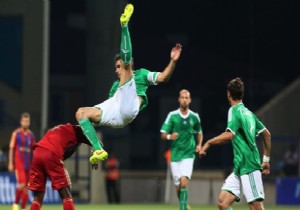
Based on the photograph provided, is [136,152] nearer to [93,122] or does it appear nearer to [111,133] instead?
[111,133]

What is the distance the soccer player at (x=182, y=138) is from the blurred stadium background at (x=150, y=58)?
38.5ft

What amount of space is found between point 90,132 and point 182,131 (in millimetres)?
7783

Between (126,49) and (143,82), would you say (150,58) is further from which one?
(126,49)

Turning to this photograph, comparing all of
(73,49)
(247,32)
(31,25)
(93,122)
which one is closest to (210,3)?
(247,32)

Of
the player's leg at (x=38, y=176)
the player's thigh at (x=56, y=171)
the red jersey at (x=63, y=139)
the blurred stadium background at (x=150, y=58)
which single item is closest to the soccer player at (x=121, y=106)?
the red jersey at (x=63, y=139)

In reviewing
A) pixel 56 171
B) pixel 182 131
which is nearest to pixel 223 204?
pixel 56 171

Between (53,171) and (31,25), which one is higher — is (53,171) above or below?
below

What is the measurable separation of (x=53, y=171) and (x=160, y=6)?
39.3 meters

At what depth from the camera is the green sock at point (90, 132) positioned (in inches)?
571

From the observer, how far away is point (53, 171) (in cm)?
1468

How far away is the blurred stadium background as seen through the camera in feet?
131

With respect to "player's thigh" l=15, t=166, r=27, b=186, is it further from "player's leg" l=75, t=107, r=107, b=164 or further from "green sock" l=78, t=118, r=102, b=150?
"green sock" l=78, t=118, r=102, b=150

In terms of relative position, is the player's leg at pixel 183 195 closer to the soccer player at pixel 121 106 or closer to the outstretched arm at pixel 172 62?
the outstretched arm at pixel 172 62

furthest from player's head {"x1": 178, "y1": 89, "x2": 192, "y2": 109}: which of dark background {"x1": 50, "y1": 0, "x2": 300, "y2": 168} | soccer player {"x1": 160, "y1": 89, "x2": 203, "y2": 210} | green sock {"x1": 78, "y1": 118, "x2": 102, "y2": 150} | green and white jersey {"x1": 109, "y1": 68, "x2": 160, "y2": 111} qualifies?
dark background {"x1": 50, "y1": 0, "x2": 300, "y2": 168}
